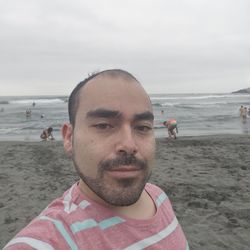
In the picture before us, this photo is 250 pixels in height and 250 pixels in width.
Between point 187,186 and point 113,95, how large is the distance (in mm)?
6075

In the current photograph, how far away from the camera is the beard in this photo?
1253mm

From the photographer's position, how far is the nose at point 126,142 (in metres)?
1.26

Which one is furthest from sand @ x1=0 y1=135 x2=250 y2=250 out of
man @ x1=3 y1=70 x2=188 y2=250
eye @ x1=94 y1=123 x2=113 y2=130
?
eye @ x1=94 y1=123 x2=113 y2=130

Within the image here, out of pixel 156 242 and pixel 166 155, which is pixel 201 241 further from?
pixel 166 155

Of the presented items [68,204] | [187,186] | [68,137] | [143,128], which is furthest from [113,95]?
[187,186]

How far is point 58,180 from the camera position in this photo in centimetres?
779

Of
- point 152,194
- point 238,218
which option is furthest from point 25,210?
point 152,194

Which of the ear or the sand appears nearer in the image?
the ear

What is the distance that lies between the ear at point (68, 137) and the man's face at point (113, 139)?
6cm

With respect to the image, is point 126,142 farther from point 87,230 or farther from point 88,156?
point 87,230

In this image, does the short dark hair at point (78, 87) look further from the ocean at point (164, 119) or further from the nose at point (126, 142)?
the ocean at point (164, 119)

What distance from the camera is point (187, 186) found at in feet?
23.0

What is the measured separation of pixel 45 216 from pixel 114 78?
70 cm

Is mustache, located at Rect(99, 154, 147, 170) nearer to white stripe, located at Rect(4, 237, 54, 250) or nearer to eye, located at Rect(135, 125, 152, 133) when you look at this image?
eye, located at Rect(135, 125, 152, 133)
